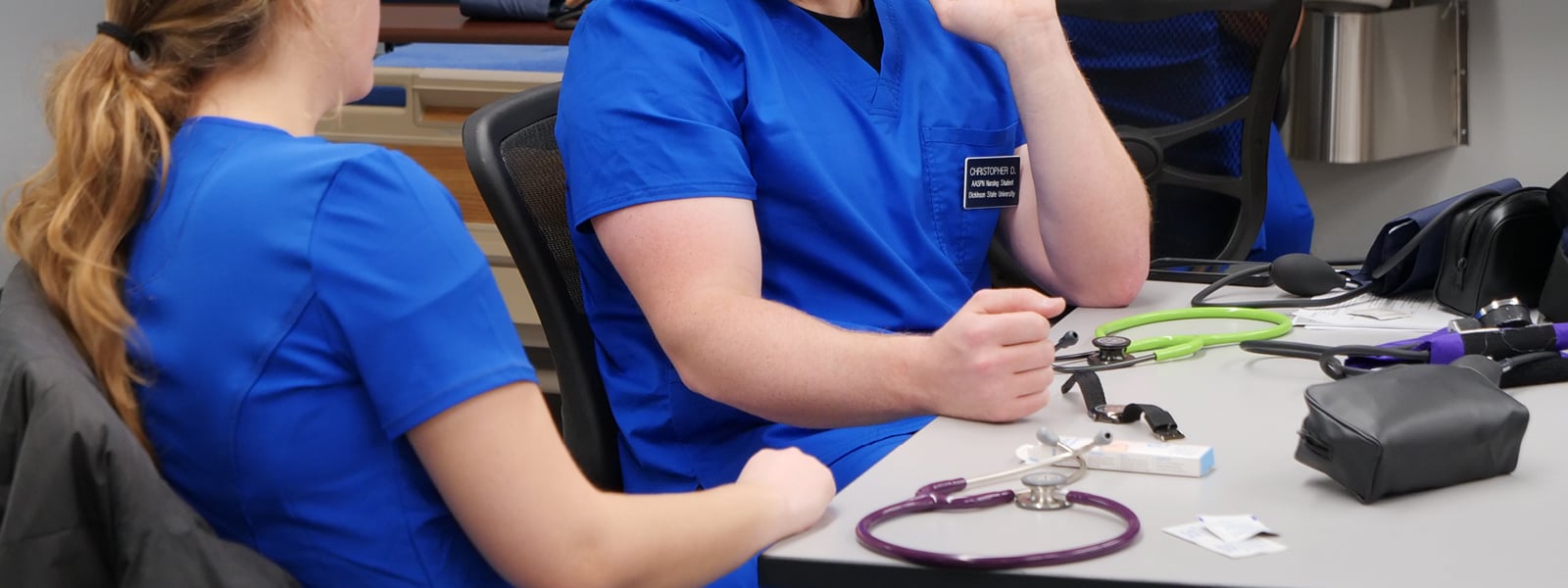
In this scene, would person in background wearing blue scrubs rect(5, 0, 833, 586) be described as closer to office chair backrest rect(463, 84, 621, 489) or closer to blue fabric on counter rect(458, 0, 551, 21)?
office chair backrest rect(463, 84, 621, 489)

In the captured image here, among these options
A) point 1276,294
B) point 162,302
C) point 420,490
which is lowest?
point 1276,294

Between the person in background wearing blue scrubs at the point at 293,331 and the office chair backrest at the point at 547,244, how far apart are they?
0.44 meters

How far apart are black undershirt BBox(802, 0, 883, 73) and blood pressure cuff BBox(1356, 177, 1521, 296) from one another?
0.53 m

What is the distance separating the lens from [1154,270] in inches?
64.5

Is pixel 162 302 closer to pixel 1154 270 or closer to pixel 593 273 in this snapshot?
pixel 593 273

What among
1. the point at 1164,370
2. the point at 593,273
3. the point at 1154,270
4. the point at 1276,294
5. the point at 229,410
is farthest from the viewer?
the point at 1154,270

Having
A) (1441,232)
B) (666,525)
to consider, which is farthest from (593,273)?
(1441,232)

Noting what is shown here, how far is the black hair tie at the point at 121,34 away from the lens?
859 mm

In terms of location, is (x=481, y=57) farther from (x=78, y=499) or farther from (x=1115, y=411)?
(x=78, y=499)

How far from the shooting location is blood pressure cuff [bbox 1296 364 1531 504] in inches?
34.1

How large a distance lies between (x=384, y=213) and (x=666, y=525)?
25 cm

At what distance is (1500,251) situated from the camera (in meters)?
1.37

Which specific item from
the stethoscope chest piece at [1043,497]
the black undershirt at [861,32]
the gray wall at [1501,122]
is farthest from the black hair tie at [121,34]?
the gray wall at [1501,122]

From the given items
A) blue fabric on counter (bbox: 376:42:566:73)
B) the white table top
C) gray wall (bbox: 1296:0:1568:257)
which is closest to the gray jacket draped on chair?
the white table top
